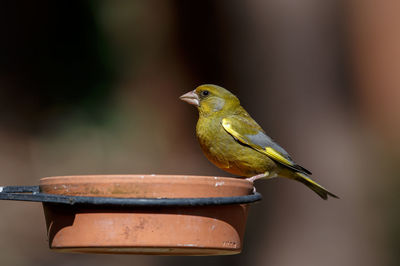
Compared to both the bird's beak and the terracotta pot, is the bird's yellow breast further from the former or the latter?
the terracotta pot

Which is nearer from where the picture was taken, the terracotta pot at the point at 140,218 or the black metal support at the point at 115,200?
the black metal support at the point at 115,200

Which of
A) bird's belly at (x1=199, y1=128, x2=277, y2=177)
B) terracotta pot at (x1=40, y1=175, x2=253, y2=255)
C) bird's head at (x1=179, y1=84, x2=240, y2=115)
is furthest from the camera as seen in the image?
bird's head at (x1=179, y1=84, x2=240, y2=115)

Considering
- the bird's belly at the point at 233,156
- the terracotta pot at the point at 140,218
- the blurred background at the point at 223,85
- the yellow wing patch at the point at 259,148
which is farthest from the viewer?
the blurred background at the point at 223,85

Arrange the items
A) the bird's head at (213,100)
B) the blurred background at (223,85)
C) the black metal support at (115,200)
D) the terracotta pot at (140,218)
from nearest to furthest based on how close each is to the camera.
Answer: the black metal support at (115,200) → the terracotta pot at (140,218) → the bird's head at (213,100) → the blurred background at (223,85)

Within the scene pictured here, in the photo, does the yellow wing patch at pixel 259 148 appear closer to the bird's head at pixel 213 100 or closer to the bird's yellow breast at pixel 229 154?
the bird's yellow breast at pixel 229 154

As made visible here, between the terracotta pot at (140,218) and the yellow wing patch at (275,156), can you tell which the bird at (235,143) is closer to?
the yellow wing patch at (275,156)

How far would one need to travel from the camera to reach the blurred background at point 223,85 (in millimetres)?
8836

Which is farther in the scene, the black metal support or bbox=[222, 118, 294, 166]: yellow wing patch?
bbox=[222, 118, 294, 166]: yellow wing patch

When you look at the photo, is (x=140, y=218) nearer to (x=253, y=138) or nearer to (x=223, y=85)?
(x=253, y=138)

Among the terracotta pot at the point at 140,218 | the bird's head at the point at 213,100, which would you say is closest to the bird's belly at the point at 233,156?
the bird's head at the point at 213,100

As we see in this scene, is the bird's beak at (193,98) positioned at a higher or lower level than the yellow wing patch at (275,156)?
higher

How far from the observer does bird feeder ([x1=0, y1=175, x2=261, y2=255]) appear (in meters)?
3.19

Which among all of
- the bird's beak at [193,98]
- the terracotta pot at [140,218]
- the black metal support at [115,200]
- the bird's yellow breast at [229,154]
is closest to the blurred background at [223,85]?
the bird's beak at [193,98]

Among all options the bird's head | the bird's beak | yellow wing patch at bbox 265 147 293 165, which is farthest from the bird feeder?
the bird's beak
